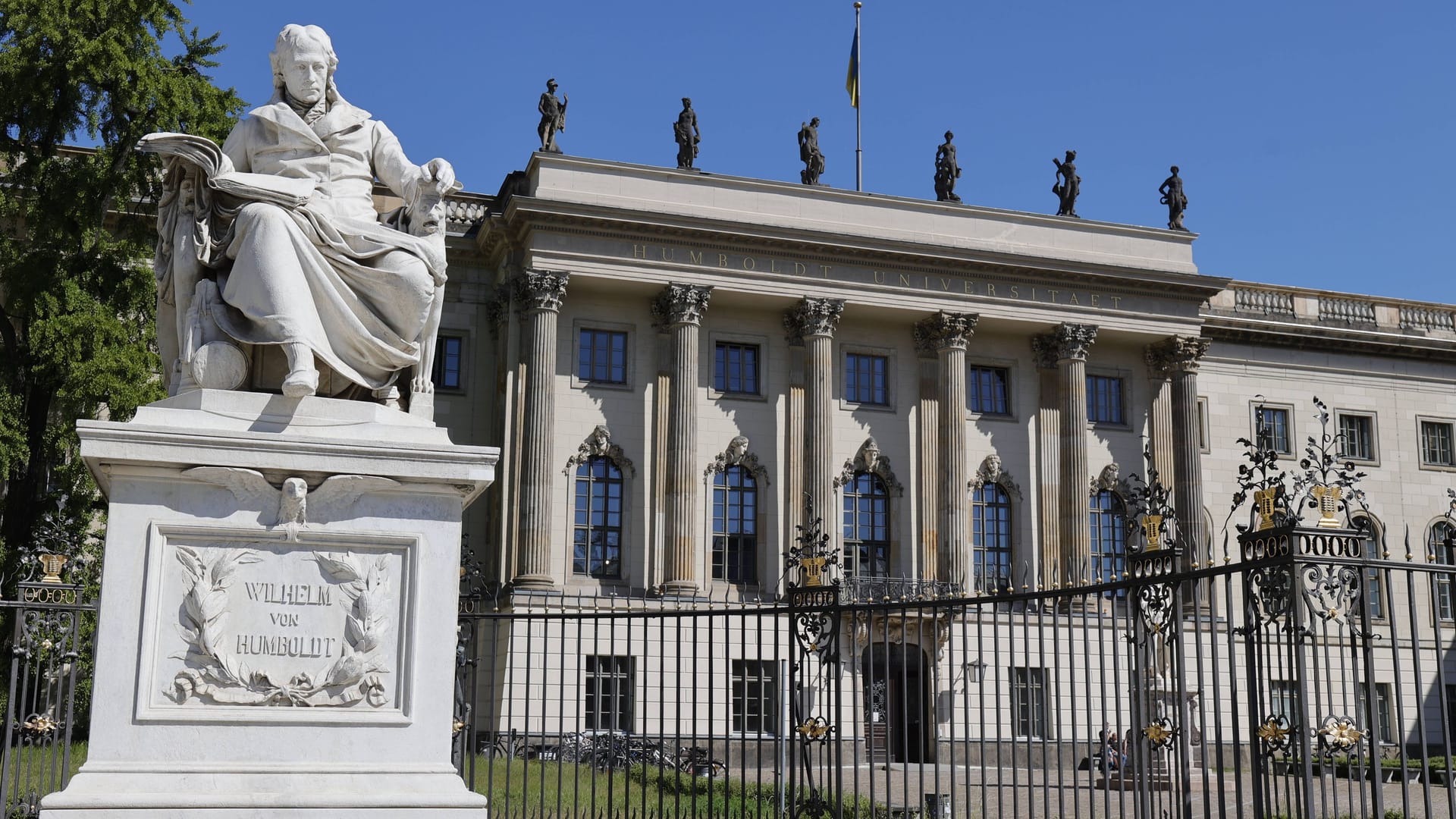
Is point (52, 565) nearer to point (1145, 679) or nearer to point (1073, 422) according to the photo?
point (1145, 679)

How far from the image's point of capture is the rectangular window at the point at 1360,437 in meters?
46.0

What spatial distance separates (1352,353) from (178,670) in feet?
150

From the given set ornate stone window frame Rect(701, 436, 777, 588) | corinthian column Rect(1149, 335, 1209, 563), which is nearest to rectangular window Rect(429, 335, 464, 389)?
ornate stone window frame Rect(701, 436, 777, 588)

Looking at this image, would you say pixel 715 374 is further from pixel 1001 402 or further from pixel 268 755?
pixel 268 755

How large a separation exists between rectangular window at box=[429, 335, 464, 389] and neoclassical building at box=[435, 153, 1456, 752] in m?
0.08

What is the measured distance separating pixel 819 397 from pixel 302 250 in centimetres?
3213

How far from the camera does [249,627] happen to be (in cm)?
540

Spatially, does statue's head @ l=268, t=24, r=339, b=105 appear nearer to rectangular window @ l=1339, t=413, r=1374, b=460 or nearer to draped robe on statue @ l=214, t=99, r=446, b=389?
draped robe on statue @ l=214, t=99, r=446, b=389

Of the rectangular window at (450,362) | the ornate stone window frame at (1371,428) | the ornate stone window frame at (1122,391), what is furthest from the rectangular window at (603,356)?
the ornate stone window frame at (1371,428)

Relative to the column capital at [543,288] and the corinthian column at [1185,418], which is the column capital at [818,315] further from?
the corinthian column at [1185,418]

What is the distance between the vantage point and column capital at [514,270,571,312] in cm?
3544

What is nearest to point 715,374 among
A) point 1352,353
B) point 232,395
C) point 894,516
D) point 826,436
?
point 826,436

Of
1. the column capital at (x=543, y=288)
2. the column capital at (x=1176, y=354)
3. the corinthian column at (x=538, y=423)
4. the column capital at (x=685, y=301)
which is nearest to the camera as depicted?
the corinthian column at (x=538, y=423)

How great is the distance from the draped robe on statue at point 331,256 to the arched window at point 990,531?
3370cm
